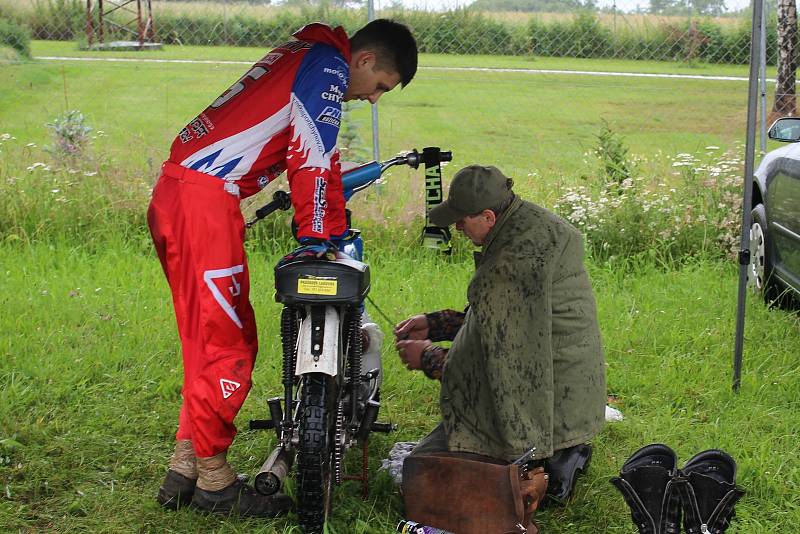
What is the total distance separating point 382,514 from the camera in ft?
12.1

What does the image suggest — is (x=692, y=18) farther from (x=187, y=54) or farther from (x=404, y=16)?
(x=187, y=54)

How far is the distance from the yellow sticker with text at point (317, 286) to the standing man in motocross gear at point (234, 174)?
12cm

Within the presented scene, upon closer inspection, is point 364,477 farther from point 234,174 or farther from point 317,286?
point 234,174

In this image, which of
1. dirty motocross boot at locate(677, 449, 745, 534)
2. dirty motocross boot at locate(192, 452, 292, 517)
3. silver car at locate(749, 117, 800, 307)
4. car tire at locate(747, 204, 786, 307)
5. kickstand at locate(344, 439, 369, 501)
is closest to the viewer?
dirty motocross boot at locate(677, 449, 745, 534)

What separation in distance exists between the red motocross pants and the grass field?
52 centimetres

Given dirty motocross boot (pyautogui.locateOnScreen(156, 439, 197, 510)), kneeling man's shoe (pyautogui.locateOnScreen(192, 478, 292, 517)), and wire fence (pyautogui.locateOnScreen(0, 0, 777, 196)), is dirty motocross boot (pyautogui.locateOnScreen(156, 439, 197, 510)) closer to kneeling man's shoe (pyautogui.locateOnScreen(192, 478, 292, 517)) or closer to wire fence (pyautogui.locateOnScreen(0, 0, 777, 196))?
kneeling man's shoe (pyautogui.locateOnScreen(192, 478, 292, 517))

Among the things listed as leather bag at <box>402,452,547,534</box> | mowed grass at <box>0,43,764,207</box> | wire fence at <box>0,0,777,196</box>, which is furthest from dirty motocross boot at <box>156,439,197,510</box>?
mowed grass at <box>0,43,764,207</box>

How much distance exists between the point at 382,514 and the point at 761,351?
2838 millimetres

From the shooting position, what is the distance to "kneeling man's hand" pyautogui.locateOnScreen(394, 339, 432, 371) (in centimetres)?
376

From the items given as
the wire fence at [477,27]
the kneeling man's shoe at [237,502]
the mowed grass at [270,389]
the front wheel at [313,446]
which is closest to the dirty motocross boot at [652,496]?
the mowed grass at [270,389]

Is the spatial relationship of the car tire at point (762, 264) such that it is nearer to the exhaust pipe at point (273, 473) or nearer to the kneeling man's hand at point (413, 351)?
the kneeling man's hand at point (413, 351)

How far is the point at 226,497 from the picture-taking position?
143 inches

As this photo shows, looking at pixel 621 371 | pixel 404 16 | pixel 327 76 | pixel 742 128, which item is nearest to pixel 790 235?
pixel 621 371

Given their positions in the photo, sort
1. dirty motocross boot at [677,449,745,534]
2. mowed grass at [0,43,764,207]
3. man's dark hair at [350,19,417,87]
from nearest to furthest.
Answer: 1. dirty motocross boot at [677,449,745,534]
2. man's dark hair at [350,19,417,87]
3. mowed grass at [0,43,764,207]
